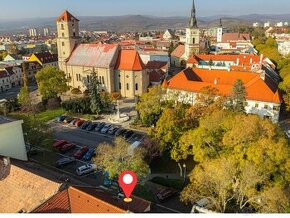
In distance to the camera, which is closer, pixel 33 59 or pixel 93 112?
pixel 93 112

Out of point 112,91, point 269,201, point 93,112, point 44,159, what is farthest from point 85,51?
point 269,201

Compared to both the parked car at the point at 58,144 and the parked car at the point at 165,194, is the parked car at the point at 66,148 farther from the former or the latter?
the parked car at the point at 165,194

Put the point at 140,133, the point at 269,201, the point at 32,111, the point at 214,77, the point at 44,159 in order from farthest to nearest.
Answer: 1. the point at 214,77
2. the point at 32,111
3. the point at 140,133
4. the point at 44,159
5. the point at 269,201

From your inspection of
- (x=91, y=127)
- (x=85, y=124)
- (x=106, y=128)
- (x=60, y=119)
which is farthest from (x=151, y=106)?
(x=60, y=119)

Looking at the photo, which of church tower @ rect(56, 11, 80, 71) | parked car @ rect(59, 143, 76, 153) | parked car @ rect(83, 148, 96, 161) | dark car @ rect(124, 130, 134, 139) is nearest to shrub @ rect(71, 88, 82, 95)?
church tower @ rect(56, 11, 80, 71)

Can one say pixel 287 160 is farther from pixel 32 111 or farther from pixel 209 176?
pixel 32 111

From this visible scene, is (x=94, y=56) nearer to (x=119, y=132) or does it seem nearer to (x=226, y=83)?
(x=119, y=132)
